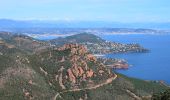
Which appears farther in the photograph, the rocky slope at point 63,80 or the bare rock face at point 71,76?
the bare rock face at point 71,76

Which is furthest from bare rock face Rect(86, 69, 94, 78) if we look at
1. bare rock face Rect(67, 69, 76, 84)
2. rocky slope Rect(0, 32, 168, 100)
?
bare rock face Rect(67, 69, 76, 84)

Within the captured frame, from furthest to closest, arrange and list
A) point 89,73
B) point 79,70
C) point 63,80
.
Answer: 1. point 89,73
2. point 79,70
3. point 63,80

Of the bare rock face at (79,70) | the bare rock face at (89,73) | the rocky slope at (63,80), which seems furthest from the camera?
the bare rock face at (89,73)

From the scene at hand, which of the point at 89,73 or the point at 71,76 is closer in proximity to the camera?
the point at 71,76

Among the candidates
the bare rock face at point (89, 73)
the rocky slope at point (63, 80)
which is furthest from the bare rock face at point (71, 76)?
the bare rock face at point (89, 73)

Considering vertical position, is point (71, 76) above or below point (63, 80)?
above

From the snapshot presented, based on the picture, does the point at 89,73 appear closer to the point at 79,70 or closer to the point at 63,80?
the point at 79,70

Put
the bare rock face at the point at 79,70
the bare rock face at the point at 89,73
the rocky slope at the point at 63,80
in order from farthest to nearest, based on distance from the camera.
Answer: the bare rock face at the point at 89,73 < the bare rock face at the point at 79,70 < the rocky slope at the point at 63,80

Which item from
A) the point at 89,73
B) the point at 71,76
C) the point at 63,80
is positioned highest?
the point at 89,73

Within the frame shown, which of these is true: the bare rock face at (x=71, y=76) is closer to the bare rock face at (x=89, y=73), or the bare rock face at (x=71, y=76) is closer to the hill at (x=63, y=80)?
the hill at (x=63, y=80)

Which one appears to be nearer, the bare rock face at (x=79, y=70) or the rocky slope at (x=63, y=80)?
the rocky slope at (x=63, y=80)

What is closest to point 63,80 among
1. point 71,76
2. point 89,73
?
point 71,76
